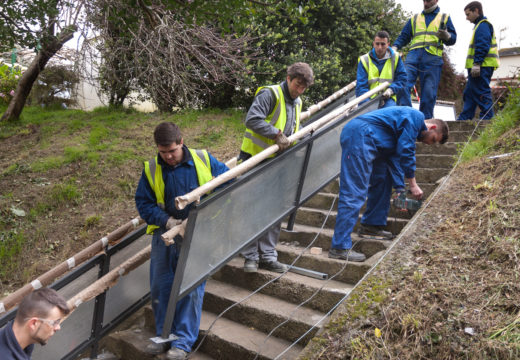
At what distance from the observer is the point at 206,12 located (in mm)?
4957

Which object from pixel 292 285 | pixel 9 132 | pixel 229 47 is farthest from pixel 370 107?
pixel 9 132

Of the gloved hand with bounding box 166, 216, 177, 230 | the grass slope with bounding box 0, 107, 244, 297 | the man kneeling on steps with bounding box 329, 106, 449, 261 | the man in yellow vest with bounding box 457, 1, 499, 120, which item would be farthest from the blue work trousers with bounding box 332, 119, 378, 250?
the man in yellow vest with bounding box 457, 1, 499, 120

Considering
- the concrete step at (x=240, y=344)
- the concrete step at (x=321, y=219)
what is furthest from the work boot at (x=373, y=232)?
the concrete step at (x=240, y=344)

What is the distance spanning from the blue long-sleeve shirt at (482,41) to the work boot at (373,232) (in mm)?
3803

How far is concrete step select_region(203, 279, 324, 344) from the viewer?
3578mm

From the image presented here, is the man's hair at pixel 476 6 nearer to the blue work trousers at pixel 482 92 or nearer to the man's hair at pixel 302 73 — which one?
the blue work trousers at pixel 482 92

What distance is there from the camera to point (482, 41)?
22.2 feet

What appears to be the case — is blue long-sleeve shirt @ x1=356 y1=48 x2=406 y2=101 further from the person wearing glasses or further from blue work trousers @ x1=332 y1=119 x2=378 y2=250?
the person wearing glasses

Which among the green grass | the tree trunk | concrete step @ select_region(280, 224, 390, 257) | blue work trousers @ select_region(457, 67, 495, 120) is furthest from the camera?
the tree trunk

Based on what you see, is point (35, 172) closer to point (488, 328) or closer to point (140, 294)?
point (140, 294)

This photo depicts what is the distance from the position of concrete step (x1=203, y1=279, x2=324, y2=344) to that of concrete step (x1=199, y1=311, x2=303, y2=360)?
0.22 feet

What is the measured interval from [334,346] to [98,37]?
21.4ft

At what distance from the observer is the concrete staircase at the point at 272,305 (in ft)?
11.7

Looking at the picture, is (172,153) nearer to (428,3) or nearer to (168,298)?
(168,298)
